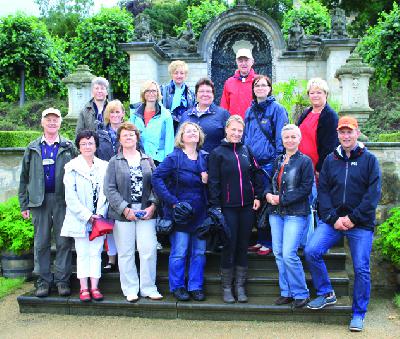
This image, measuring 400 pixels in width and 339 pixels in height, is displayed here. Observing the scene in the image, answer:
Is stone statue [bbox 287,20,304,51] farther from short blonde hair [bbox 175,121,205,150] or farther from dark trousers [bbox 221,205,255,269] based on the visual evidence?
dark trousers [bbox 221,205,255,269]

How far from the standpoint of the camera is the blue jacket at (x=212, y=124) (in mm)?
5137

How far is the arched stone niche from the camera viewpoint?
12383mm

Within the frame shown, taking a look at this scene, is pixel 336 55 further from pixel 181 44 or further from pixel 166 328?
pixel 166 328

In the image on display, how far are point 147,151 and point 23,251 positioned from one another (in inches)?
87.2

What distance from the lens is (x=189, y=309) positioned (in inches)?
183

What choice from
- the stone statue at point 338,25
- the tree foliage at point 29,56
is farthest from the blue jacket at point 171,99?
the tree foliage at point 29,56

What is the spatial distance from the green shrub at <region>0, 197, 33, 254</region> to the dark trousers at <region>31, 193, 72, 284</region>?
104 centimetres

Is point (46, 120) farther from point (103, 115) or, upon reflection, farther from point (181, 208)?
point (181, 208)

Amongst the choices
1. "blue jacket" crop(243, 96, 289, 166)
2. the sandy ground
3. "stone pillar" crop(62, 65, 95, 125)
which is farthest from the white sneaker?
"stone pillar" crop(62, 65, 95, 125)

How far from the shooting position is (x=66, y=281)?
16.3 ft

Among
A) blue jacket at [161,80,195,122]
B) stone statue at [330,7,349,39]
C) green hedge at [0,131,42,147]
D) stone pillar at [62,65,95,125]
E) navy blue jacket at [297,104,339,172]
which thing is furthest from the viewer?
stone statue at [330,7,349,39]

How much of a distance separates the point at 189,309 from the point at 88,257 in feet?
3.69

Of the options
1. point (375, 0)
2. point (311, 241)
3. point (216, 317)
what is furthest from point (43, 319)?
point (375, 0)

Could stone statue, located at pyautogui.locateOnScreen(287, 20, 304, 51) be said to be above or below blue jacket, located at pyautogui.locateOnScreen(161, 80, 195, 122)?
above
